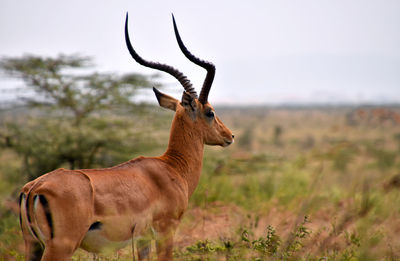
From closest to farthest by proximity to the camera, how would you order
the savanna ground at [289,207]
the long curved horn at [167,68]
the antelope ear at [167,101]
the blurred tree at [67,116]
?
the savanna ground at [289,207]
the long curved horn at [167,68]
the antelope ear at [167,101]
the blurred tree at [67,116]

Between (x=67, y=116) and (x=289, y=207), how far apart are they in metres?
7.60

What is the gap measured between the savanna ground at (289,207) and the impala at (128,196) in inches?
11.5

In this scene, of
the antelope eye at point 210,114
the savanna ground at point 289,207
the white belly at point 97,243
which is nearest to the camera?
the white belly at point 97,243

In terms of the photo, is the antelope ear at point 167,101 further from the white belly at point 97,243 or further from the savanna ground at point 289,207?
the white belly at point 97,243

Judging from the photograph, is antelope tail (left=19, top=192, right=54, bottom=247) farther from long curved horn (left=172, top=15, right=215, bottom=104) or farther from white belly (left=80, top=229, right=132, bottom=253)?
long curved horn (left=172, top=15, right=215, bottom=104)

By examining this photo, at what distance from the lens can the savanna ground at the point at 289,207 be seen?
405 cm

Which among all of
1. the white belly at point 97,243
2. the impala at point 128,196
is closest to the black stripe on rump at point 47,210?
the impala at point 128,196

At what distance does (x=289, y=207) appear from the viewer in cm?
786

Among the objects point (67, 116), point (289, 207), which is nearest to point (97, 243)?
point (289, 207)

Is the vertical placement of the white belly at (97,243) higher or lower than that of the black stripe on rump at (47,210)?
lower

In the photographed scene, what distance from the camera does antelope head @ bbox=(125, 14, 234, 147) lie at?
4770 mm

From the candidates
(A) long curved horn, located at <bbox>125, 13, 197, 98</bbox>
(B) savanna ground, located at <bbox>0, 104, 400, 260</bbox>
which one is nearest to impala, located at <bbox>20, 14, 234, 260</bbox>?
(A) long curved horn, located at <bbox>125, 13, 197, 98</bbox>

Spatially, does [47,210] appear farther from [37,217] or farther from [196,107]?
[196,107]

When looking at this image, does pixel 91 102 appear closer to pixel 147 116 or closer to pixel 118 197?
pixel 147 116
